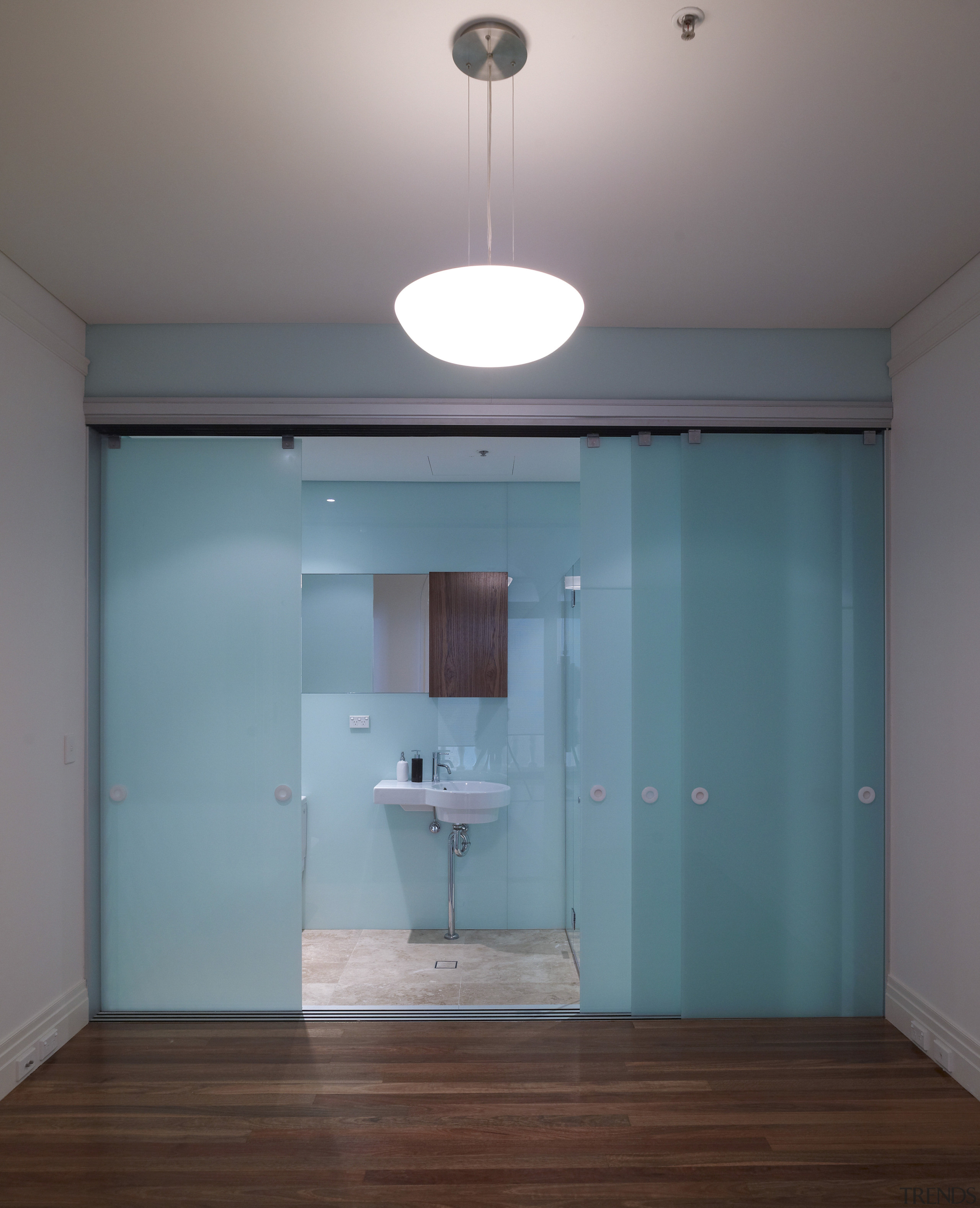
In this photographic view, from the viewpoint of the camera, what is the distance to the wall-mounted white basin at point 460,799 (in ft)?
11.7

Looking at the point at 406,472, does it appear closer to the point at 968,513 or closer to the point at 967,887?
the point at 968,513

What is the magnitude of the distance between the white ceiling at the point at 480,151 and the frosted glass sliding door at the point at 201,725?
0.76 m

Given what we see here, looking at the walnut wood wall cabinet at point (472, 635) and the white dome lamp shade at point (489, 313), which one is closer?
the white dome lamp shade at point (489, 313)

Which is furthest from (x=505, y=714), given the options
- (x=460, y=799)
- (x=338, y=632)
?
(x=338, y=632)

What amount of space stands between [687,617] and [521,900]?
1.39 meters

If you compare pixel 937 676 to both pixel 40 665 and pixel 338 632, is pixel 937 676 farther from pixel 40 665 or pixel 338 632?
pixel 40 665

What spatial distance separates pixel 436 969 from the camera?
3.58 m

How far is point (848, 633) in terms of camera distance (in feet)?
11.5

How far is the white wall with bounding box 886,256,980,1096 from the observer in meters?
2.89

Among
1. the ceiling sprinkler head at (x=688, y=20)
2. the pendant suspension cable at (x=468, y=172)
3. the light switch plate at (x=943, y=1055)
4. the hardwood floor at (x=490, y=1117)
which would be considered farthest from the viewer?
the light switch plate at (x=943, y=1055)

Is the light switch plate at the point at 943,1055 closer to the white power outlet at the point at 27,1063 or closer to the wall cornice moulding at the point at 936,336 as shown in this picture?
the wall cornice moulding at the point at 936,336

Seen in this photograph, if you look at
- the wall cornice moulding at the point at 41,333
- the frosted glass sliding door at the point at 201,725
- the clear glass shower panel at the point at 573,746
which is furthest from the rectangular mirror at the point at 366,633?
the wall cornice moulding at the point at 41,333

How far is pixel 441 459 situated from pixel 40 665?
1.75 m

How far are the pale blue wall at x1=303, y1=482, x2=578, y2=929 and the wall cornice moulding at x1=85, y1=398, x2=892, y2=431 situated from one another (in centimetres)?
29
